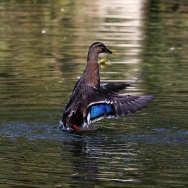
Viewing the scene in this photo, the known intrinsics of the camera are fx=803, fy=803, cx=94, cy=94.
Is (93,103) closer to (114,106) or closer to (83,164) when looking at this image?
(114,106)

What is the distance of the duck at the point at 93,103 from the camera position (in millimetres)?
10086

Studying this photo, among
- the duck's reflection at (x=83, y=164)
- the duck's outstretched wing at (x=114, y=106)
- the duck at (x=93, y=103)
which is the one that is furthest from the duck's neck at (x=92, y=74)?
the duck's reflection at (x=83, y=164)

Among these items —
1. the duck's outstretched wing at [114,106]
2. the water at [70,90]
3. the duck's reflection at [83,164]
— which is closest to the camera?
the duck's reflection at [83,164]

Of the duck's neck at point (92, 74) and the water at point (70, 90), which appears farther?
the duck's neck at point (92, 74)

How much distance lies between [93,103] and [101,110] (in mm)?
143

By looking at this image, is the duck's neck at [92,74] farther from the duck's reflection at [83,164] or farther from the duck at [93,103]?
the duck's reflection at [83,164]

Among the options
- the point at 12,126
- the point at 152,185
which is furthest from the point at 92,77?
the point at 152,185

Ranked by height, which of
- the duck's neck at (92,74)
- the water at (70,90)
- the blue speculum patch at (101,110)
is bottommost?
the water at (70,90)

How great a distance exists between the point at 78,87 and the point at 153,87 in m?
2.90

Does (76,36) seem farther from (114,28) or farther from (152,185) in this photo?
(152,185)

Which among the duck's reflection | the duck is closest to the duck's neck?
the duck

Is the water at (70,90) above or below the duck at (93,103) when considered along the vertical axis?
below

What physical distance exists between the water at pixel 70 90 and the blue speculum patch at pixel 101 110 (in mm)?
282

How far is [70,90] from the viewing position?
1320 cm
